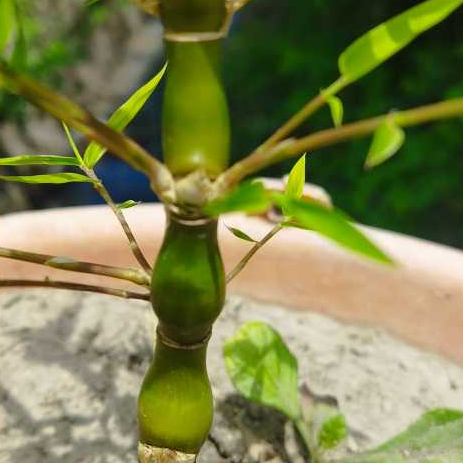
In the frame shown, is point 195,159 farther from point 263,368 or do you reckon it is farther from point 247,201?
point 263,368

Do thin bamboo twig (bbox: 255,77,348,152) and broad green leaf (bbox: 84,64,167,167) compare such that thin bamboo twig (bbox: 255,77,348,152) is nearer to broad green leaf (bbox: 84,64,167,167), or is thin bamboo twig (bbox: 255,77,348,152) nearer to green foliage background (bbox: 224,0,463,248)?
broad green leaf (bbox: 84,64,167,167)

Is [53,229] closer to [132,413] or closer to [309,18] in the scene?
[132,413]

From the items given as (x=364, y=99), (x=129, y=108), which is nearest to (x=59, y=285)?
(x=129, y=108)

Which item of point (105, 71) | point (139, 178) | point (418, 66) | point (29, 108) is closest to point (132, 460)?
point (418, 66)

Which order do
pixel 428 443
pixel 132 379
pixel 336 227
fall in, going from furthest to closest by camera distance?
pixel 132 379 < pixel 428 443 < pixel 336 227

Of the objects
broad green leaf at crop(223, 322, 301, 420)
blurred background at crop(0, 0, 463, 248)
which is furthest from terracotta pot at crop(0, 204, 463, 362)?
blurred background at crop(0, 0, 463, 248)

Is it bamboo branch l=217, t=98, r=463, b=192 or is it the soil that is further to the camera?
Result: the soil

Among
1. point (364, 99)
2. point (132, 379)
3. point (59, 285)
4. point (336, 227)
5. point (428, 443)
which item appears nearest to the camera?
point (336, 227)
